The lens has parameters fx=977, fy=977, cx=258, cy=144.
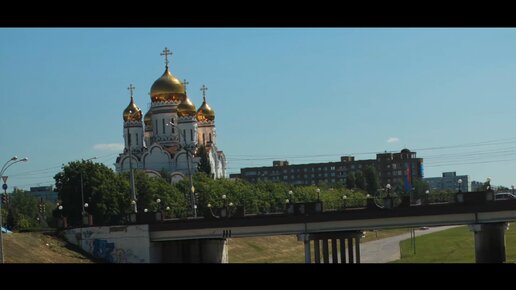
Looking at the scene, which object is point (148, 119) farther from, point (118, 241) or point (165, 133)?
point (118, 241)

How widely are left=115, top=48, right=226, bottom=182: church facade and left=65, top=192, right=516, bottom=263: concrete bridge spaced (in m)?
53.5

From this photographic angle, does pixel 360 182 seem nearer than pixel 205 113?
No

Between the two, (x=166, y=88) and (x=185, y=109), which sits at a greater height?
(x=166, y=88)

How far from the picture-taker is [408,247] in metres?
90.8

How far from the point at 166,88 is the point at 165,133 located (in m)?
7.28

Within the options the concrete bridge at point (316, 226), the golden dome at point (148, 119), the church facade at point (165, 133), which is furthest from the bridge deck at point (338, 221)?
the golden dome at point (148, 119)

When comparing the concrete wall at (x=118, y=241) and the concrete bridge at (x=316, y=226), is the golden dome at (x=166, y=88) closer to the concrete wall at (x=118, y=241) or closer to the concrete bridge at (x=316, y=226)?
the concrete bridge at (x=316, y=226)

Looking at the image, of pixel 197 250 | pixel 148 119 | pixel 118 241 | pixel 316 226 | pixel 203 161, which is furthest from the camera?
pixel 148 119

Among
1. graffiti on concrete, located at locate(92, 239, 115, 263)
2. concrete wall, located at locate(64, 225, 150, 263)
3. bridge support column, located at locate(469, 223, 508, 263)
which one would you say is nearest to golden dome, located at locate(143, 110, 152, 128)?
concrete wall, located at locate(64, 225, 150, 263)

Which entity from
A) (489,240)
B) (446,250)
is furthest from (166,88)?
(489,240)

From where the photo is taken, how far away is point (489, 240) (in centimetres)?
5500
